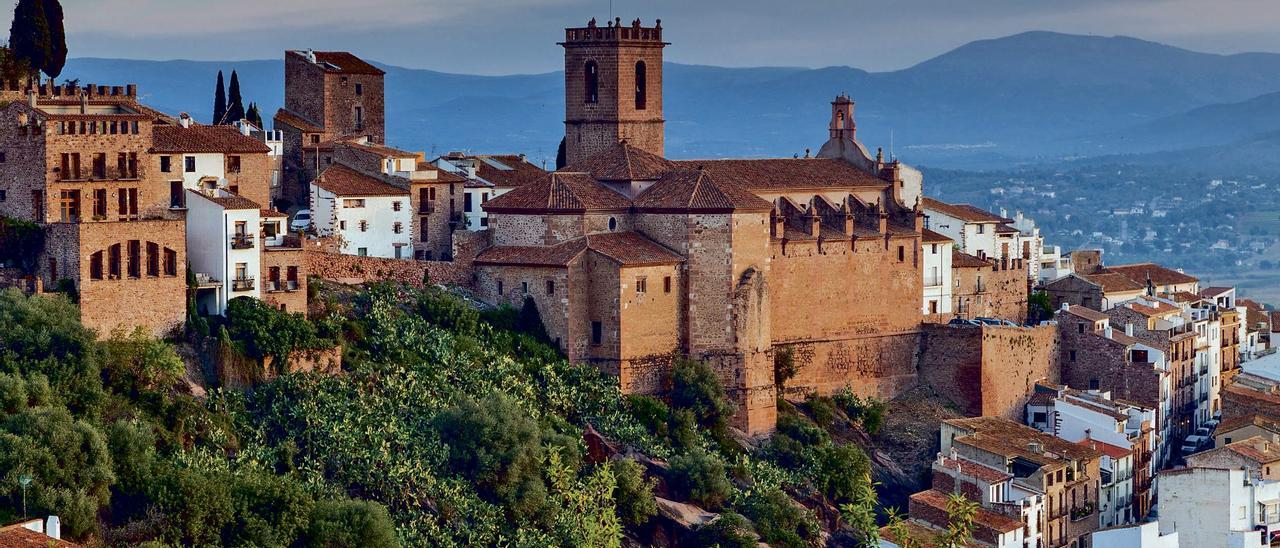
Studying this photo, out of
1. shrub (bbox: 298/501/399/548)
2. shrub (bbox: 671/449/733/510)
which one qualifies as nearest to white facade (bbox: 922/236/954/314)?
shrub (bbox: 671/449/733/510)

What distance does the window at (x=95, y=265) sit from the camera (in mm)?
46750

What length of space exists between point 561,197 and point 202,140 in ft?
28.7

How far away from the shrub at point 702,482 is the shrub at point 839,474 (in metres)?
3.97

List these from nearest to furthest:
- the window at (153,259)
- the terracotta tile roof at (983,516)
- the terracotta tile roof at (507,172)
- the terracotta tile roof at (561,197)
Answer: the window at (153,259)
the terracotta tile roof at (983,516)
the terracotta tile roof at (561,197)
the terracotta tile roof at (507,172)

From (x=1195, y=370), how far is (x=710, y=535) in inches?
907

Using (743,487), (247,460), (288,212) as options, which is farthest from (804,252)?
(247,460)

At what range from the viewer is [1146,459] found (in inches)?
2427

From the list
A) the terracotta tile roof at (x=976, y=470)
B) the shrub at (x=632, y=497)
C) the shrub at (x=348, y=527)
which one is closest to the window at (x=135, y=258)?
the shrub at (x=348, y=527)

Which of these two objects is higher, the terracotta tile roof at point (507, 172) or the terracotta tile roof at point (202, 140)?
the terracotta tile roof at point (202, 140)

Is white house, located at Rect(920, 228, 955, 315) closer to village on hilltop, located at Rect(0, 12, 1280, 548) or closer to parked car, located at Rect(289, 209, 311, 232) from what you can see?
village on hilltop, located at Rect(0, 12, 1280, 548)

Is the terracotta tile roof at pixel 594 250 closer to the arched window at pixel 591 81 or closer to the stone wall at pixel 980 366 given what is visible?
the arched window at pixel 591 81

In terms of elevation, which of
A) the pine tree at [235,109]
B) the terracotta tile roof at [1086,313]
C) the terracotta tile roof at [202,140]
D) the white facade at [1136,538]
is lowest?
the white facade at [1136,538]

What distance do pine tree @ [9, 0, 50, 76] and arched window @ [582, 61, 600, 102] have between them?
48.4 ft

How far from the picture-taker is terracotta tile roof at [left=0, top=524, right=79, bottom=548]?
3653 cm
